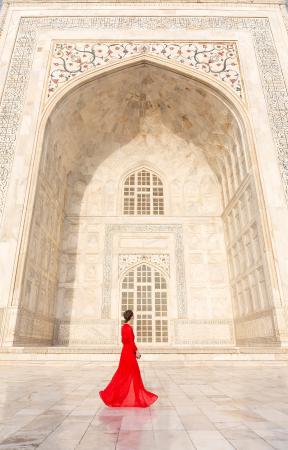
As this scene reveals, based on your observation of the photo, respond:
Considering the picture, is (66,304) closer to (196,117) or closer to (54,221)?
(54,221)

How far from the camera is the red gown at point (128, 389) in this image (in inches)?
110

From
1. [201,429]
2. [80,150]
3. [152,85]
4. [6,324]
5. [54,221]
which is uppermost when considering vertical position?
[152,85]

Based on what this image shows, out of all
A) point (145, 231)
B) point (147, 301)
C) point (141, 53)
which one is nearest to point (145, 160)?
point (145, 231)

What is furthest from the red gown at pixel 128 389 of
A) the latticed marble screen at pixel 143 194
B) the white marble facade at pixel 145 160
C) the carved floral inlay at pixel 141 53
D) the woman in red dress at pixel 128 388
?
the carved floral inlay at pixel 141 53

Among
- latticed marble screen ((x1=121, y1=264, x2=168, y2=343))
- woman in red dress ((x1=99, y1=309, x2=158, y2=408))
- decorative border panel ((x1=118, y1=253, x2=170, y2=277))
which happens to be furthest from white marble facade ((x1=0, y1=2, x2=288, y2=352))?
woman in red dress ((x1=99, y1=309, x2=158, y2=408))

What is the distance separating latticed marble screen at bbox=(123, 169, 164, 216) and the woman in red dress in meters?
9.62

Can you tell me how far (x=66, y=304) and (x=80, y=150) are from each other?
19.7 ft

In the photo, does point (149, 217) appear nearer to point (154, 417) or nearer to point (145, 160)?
point (145, 160)

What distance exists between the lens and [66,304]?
11.0 m

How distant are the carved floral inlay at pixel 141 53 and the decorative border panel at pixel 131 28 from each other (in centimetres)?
79

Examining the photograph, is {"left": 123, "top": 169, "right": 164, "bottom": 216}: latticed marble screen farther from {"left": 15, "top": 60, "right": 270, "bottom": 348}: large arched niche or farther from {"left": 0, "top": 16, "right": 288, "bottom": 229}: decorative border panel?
{"left": 0, "top": 16, "right": 288, "bottom": 229}: decorative border panel

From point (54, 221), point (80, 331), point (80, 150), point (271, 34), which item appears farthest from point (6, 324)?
point (271, 34)

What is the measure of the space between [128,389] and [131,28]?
12.5 meters

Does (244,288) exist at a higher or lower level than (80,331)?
higher
